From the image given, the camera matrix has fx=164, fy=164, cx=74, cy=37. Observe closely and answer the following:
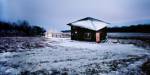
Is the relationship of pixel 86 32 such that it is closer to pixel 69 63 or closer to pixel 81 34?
pixel 81 34

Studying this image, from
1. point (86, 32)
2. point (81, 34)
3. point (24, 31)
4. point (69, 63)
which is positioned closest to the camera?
point (69, 63)

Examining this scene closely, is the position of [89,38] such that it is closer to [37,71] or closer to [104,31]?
[104,31]

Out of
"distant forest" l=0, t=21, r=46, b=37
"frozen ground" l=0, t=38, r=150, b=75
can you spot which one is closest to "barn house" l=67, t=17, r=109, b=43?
"frozen ground" l=0, t=38, r=150, b=75

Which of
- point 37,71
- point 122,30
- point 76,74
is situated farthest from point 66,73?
point 122,30

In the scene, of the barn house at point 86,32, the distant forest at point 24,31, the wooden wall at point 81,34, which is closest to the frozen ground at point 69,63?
the barn house at point 86,32

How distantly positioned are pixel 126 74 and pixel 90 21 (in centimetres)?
3102

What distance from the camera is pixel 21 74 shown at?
7648 mm

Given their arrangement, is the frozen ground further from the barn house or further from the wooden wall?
the wooden wall

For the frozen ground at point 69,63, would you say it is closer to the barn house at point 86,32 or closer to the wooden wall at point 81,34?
the barn house at point 86,32

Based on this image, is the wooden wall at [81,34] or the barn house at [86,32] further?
the wooden wall at [81,34]

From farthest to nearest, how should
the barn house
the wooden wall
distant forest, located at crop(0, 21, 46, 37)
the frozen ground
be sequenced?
1. distant forest, located at crop(0, 21, 46, 37)
2. the wooden wall
3. the barn house
4. the frozen ground

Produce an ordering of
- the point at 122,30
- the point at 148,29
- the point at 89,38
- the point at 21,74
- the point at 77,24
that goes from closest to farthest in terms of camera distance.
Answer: the point at 21,74 < the point at 89,38 < the point at 77,24 < the point at 148,29 < the point at 122,30

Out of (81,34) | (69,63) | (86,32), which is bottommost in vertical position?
(69,63)

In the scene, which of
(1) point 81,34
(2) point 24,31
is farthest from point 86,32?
(2) point 24,31
